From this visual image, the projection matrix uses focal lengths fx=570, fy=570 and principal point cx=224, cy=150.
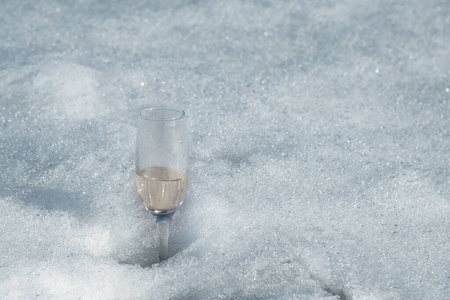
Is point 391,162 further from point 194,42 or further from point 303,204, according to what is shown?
point 194,42

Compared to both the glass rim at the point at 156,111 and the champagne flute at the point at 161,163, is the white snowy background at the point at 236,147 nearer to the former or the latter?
the champagne flute at the point at 161,163

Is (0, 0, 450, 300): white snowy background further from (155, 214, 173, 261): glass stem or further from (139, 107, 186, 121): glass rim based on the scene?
(139, 107, 186, 121): glass rim

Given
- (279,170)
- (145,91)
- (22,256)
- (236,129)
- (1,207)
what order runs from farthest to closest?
1. (145,91)
2. (236,129)
3. (279,170)
4. (1,207)
5. (22,256)

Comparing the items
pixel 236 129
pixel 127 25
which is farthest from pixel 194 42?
pixel 236 129

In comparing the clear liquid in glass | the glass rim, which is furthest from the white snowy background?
the glass rim

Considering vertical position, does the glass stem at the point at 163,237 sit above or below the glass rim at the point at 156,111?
below

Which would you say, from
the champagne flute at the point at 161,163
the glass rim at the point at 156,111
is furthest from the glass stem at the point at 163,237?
the glass rim at the point at 156,111

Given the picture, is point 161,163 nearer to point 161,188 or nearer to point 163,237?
point 161,188
